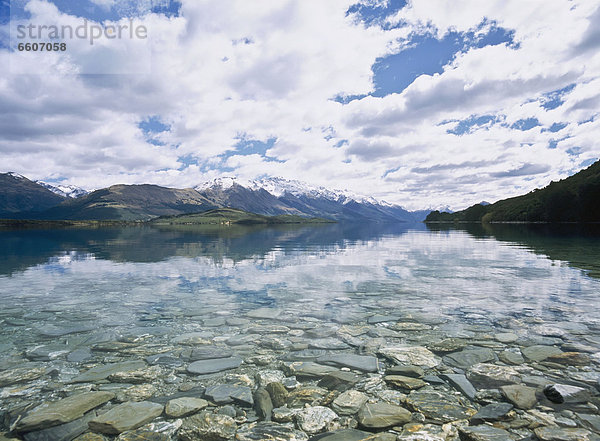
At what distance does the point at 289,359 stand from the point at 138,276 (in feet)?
74.3

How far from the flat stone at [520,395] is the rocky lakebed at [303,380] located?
0.03 m

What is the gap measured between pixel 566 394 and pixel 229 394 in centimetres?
848

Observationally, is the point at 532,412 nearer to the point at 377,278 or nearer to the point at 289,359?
the point at 289,359

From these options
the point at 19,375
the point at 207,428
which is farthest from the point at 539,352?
the point at 19,375

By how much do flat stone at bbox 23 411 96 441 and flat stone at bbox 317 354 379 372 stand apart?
21.3ft

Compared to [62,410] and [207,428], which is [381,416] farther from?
[62,410]

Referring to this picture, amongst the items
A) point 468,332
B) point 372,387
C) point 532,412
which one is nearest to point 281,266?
point 468,332

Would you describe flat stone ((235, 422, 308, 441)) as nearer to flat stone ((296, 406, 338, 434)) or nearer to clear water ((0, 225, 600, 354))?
flat stone ((296, 406, 338, 434))

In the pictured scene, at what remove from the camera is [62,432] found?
7.12m

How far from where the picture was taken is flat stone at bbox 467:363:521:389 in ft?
29.7

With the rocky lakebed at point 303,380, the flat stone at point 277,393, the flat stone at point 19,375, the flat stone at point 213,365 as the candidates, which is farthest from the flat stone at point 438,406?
the flat stone at point 19,375

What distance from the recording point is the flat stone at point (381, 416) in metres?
7.33

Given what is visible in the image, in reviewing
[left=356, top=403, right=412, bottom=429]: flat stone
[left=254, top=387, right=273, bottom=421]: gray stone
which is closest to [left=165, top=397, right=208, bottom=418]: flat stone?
[left=254, top=387, right=273, bottom=421]: gray stone

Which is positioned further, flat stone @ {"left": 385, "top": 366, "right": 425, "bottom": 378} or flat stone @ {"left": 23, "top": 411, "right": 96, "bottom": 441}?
flat stone @ {"left": 385, "top": 366, "right": 425, "bottom": 378}
